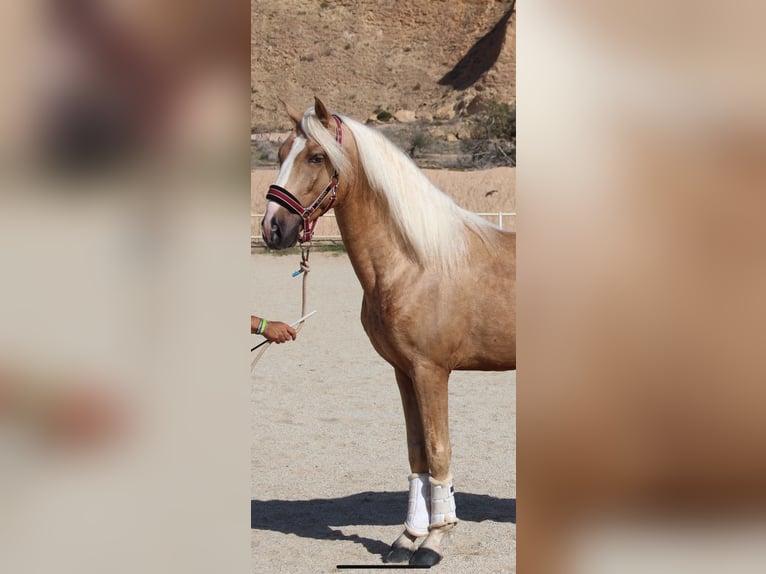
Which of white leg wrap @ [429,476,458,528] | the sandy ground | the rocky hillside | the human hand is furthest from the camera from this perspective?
the rocky hillside

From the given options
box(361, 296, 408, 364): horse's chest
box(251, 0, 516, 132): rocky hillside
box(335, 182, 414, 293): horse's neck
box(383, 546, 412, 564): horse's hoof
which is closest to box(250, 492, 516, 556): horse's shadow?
box(383, 546, 412, 564): horse's hoof

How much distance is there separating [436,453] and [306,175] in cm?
123

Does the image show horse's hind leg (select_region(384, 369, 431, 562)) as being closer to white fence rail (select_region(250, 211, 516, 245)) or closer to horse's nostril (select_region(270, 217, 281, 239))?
horse's nostril (select_region(270, 217, 281, 239))

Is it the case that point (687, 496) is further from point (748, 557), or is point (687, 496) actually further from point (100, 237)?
point (100, 237)

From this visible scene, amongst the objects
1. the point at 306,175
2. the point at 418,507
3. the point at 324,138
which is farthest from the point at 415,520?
the point at 324,138

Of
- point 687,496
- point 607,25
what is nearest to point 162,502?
point 687,496

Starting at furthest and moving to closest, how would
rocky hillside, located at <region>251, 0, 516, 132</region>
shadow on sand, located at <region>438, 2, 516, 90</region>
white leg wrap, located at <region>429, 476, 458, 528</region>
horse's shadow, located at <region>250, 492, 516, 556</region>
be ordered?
1. rocky hillside, located at <region>251, 0, 516, 132</region>
2. shadow on sand, located at <region>438, 2, 516, 90</region>
3. horse's shadow, located at <region>250, 492, 516, 556</region>
4. white leg wrap, located at <region>429, 476, 458, 528</region>

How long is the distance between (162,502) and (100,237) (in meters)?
0.41

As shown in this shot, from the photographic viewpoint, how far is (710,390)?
1.33m

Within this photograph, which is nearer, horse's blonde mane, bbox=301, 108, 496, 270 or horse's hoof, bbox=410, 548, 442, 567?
horse's blonde mane, bbox=301, 108, 496, 270

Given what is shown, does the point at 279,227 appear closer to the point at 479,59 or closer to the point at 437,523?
the point at 437,523

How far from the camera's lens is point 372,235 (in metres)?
3.69

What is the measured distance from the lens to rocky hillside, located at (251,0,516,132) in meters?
52.4

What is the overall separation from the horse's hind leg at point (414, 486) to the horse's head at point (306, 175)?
2.67ft
